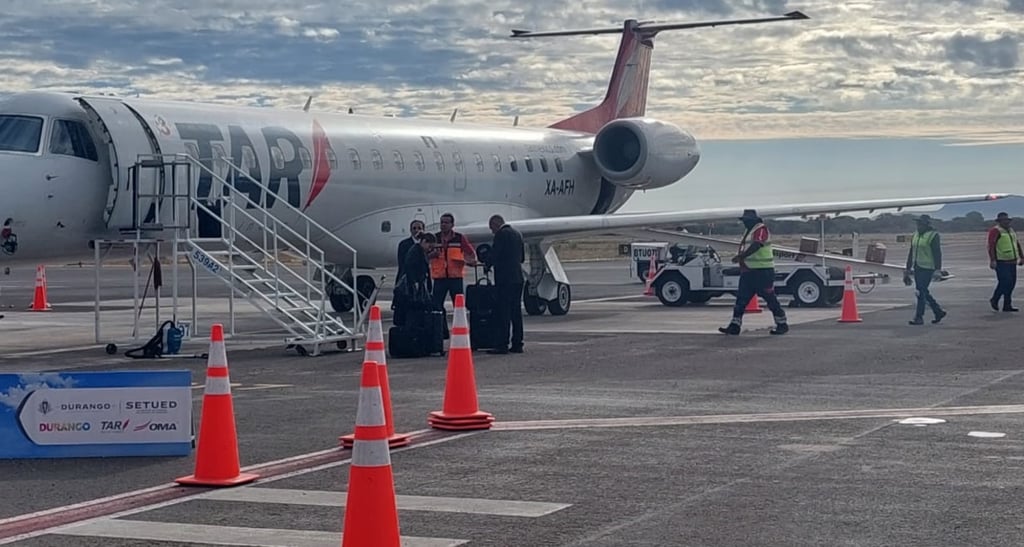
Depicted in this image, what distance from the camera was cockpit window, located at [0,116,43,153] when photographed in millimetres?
18188

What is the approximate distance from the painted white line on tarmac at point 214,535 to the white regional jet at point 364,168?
36.0ft

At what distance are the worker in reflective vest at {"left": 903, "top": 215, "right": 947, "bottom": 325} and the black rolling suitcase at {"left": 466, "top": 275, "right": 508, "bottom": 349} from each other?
7.44 metres

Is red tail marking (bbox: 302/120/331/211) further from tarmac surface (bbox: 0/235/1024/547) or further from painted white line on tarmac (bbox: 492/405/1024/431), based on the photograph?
painted white line on tarmac (bbox: 492/405/1024/431)

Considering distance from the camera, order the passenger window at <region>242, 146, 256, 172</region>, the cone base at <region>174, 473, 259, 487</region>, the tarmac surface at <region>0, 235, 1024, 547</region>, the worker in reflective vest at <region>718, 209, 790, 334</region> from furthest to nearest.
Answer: the passenger window at <region>242, 146, 256, 172</region>
the worker in reflective vest at <region>718, 209, 790, 334</region>
the cone base at <region>174, 473, 259, 487</region>
the tarmac surface at <region>0, 235, 1024, 547</region>

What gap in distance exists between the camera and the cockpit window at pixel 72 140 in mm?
18453

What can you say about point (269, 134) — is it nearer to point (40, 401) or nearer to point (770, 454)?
point (40, 401)

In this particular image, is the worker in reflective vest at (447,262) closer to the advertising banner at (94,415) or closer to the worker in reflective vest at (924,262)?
the worker in reflective vest at (924,262)

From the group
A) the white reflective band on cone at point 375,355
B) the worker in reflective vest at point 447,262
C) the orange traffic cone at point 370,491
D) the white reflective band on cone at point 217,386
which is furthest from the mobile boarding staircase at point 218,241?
the orange traffic cone at point 370,491

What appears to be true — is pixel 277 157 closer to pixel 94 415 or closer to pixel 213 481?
pixel 94 415

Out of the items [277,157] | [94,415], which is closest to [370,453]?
[94,415]

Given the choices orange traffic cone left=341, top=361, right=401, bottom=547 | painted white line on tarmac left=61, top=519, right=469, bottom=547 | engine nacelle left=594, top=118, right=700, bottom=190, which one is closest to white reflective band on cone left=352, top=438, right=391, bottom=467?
orange traffic cone left=341, top=361, right=401, bottom=547

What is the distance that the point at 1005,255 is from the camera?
24328 mm

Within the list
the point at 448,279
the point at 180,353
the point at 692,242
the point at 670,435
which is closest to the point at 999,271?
the point at 692,242

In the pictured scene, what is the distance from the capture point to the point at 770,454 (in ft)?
31.7
